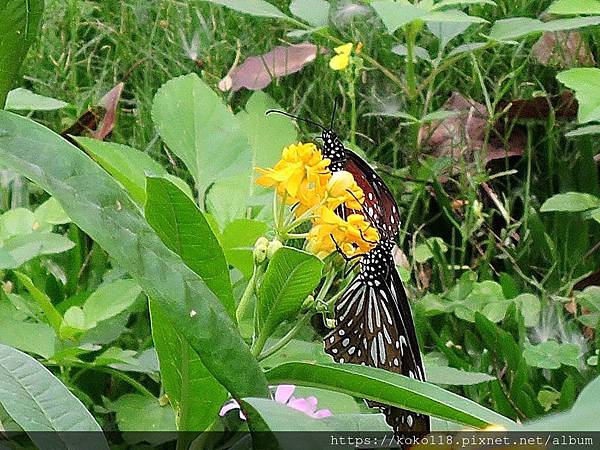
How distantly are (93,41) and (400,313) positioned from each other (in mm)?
1343

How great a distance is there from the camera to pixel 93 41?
2.29m

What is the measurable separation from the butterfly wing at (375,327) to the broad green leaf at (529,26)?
2.06ft

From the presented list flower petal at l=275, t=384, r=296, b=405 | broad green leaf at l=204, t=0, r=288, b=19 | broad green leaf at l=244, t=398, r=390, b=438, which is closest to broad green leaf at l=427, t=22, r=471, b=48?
broad green leaf at l=204, t=0, r=288, b=19

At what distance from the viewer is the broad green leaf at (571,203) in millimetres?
1656

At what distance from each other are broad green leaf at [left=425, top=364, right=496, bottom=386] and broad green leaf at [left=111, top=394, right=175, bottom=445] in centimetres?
33

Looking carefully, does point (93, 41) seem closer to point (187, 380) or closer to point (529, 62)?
point (529, 62)

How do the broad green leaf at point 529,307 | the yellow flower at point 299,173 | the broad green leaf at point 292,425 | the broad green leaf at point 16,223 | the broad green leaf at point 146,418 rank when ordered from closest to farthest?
the broad green leaf at point 292,425
the yellow flower at point 299,173
the broad green leaf at point 146,418
the broad green leaf at point 16,223
the broad green leaf at point 529,307

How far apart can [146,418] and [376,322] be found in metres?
0.34

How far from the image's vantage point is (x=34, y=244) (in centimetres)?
126

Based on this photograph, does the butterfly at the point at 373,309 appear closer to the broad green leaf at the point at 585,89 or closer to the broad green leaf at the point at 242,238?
the broad green leaf at the point at 242,238

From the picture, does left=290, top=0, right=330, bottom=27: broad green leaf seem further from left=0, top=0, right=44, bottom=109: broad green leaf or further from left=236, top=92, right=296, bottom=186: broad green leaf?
left=0, top=0, right=44, bottom=109: broad green leaf

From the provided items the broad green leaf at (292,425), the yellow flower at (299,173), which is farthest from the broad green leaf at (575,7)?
the broad green leaf at (292,425)

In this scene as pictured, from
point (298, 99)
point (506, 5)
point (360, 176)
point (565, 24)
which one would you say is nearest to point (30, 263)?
point (360, 176)

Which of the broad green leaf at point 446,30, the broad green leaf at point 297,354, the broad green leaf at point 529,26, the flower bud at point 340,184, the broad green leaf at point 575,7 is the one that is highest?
the broad green leaf at point 575,7
